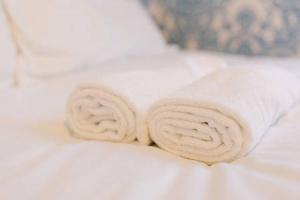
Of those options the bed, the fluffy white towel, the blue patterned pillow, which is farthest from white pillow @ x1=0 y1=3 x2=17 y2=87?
the blue patterned pillow

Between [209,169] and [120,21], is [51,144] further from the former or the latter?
[120,21]

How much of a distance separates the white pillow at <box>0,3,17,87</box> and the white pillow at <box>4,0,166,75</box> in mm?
34

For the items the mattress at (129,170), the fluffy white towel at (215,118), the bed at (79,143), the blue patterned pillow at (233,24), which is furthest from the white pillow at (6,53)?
the blue patterned pillow at (233,24)

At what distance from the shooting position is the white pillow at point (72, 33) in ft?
3.77

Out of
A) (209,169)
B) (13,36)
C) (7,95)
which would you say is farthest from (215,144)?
(13,36)

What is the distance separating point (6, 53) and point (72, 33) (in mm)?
255

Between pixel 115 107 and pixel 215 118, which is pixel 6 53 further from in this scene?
pixel 215 118

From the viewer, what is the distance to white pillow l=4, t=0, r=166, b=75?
1.15 m

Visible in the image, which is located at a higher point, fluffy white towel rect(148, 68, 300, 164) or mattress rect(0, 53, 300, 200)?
fluffy white towel rect(148, 68, 300, 164)

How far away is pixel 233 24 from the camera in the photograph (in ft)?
5.58

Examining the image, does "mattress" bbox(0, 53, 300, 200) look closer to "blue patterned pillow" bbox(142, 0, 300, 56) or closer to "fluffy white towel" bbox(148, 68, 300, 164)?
"fluffy white towel" bbox(148, 68, 300, 164)

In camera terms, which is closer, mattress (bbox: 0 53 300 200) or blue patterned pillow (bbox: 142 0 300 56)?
mattress (bbox: 0 53 300 200)

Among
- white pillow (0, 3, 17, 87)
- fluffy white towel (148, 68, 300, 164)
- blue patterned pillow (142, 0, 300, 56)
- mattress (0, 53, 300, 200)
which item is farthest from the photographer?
blue patterned pillow (142, 0, 300, 56)

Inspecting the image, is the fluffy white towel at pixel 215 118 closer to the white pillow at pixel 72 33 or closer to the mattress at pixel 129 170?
the mattress at pixel 129 170
